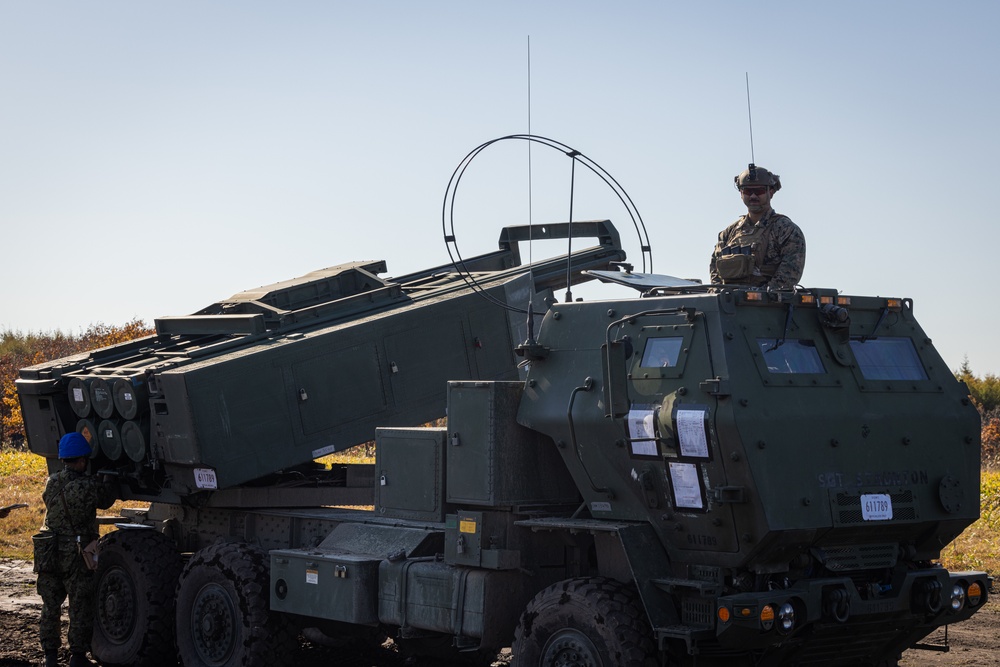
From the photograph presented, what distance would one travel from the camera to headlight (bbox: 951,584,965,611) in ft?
27.5

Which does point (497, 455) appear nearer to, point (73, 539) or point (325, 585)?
point (325, 585)

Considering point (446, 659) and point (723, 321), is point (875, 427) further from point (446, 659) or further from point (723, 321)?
point (446, 659)

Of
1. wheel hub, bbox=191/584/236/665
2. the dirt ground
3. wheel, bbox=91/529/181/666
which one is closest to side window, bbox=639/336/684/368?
the dirt ground

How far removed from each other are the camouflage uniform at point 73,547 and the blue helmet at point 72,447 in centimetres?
15

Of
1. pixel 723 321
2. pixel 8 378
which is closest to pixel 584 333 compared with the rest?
pixel 723 321

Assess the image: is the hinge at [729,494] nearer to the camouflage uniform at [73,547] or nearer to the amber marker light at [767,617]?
the amber marker light at [767,617]

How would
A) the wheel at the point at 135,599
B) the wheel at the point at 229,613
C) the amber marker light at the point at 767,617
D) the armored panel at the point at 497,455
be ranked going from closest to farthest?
the amber marker light at the point at 767,617 → the armored panel at the point at 497,455 → the wheel at the point at 229,613 → the wheel at the point at 135,599

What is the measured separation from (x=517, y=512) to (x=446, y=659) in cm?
251

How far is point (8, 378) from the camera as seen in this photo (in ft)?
148

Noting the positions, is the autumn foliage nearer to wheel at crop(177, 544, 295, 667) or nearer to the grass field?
the grass field

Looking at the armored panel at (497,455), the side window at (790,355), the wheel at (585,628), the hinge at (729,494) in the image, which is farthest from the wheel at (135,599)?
the side window at (790,355)

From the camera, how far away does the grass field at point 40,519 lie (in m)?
14.3

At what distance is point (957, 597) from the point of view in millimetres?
8398

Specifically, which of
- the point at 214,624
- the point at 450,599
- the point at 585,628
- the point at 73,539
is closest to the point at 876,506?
the point at 585,628
